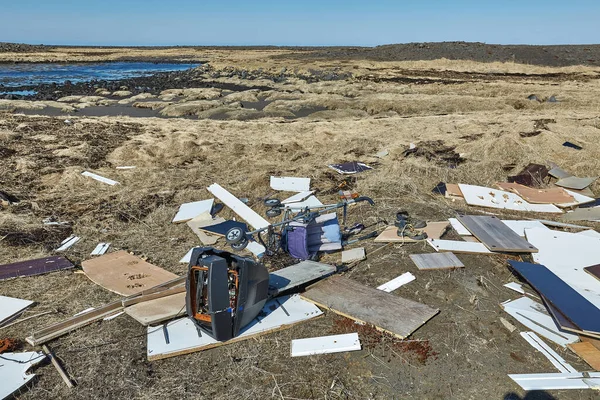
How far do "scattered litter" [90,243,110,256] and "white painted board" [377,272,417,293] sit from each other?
16.6 feet

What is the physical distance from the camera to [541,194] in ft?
30.4

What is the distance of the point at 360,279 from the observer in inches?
233

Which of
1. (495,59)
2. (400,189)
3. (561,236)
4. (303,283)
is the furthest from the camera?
(495,59)

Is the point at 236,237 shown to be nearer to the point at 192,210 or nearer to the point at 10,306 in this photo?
the point at 10,306

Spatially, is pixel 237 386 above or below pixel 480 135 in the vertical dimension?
below

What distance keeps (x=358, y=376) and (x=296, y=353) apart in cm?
75

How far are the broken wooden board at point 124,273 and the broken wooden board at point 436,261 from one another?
3.99 metres

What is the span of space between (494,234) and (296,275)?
3969 millimetres

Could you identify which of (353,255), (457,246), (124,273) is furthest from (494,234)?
(124,273)

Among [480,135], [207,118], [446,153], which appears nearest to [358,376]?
[446,153]

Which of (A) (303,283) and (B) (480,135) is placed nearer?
(A) (303,283)

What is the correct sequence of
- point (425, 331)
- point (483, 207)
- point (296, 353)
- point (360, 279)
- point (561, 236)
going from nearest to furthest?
point (296, 353) → point (425, 331) → point (360, 279) → point (561, 236) → point (483, 207)

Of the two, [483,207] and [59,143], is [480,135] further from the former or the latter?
[59,143]

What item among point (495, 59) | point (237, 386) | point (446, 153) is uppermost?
point (495, 59)
